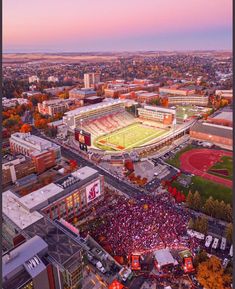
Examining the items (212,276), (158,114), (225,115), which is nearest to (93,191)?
(212,276)

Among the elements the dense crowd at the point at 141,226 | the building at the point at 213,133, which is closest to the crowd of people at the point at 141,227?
the dense crowd at the point at 141,226

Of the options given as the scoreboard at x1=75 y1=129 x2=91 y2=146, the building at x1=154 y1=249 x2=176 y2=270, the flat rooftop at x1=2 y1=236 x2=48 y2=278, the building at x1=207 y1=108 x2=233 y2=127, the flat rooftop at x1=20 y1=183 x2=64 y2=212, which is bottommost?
the building at x1=154 y1=249 x2=176 y2=270

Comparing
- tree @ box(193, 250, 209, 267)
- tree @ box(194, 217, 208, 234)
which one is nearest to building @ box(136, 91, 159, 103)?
A: tree @ box(194, 217, 208, 234)

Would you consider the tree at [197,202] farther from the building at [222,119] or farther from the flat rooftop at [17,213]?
the building at [222,119]

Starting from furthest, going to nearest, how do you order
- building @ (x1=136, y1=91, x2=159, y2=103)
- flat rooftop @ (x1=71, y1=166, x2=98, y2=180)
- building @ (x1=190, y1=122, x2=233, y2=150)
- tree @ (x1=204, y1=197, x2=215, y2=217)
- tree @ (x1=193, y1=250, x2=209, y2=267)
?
building @ (x1=136, y1=91, x2=159, y2=103)
building @ (x1=190, y1=122, x2=233, y2=150)
flat rooftop @ (x1=71, y1=166, x2=98, y2=180)
tree @ (x1=204, y1=197, x2=215, y2=217)
tree @ (x1=193, y1=250, x2=209, y2=267)

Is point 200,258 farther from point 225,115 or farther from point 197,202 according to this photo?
point 225,115

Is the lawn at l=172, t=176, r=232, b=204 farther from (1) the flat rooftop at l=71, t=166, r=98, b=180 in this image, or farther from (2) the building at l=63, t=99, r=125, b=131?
(2) the building at l=63, t=99, r=125, b=131
